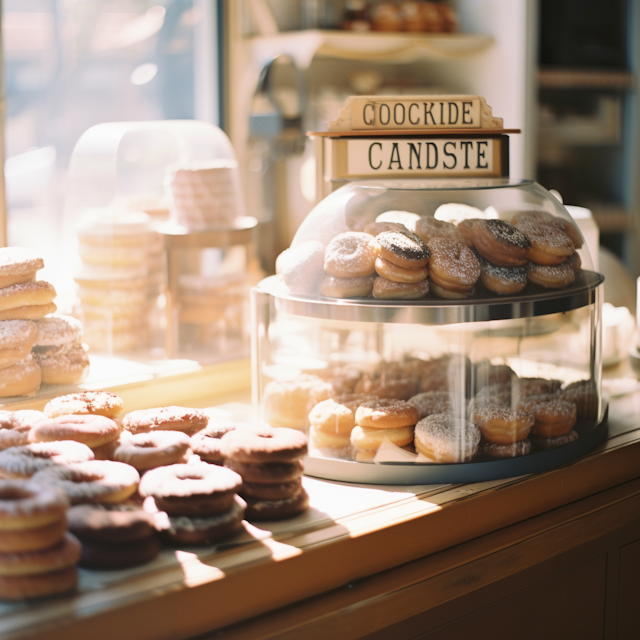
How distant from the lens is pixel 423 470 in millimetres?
1252

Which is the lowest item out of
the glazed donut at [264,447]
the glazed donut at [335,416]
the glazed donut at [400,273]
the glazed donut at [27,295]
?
the glazed donut at [335,416]

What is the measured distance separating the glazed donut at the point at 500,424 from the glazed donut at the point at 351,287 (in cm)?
27

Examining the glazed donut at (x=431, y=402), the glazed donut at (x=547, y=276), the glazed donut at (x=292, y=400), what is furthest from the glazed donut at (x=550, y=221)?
the glazed donut at (x=292, y=400)

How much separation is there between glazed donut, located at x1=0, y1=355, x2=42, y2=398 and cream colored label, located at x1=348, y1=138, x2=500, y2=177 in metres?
0.71

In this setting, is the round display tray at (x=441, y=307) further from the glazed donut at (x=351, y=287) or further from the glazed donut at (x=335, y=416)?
the glazed donut at (x=335, y=416)

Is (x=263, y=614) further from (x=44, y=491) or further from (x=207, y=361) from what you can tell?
(x=207, y=361)

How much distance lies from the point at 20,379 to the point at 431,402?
30.3 inches

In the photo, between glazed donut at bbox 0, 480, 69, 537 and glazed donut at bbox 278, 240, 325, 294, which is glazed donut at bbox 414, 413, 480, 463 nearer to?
glazed donut at bbox 278, 240, 325, 294

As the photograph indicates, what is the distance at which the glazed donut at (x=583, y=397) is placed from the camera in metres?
1.43

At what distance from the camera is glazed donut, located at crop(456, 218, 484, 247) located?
134 cm

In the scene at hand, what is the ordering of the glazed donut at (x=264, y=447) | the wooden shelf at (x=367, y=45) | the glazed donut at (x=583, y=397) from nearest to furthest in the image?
1. the glazed donut at (x=264, y=447)
2. the glazed donut at (x=583, y=397)
3. the wooden shelf at (x=367, y=45)

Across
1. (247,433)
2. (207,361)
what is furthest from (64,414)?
(207,361)

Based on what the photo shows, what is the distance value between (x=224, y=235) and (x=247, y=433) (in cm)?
103

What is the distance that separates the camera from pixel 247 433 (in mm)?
1146
